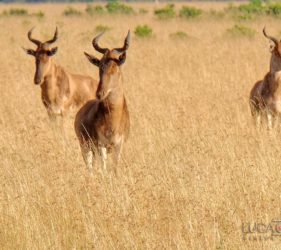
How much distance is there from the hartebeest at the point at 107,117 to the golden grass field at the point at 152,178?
0.65ft

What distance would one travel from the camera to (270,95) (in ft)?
40.6

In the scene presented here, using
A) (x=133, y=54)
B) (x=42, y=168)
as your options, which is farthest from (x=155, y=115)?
(x=133, y=54)

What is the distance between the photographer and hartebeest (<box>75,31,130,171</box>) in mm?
9609

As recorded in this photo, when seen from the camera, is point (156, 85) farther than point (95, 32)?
No

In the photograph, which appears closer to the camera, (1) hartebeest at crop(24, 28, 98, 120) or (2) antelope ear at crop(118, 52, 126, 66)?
(2) antelope ear at crop(118, 52, 126, 66)

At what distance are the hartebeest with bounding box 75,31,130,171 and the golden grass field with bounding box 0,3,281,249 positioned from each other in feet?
0.65

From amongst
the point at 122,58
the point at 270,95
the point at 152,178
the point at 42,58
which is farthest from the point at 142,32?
the point at 152,178

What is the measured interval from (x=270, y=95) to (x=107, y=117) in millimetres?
3505

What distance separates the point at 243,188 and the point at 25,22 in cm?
2818

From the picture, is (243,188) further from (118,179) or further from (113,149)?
(113,149)

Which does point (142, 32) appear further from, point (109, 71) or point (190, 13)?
point (109, 71)

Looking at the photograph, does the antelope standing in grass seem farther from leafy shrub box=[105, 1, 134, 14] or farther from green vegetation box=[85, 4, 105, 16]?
leafy shrub box=[105, 1, 134, 14]

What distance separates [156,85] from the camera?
53.0 feet

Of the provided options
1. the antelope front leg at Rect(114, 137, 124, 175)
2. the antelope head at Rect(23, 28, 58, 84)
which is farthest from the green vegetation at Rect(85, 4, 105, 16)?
the antelope front leg at Rect(114, 137, 124, 175)
